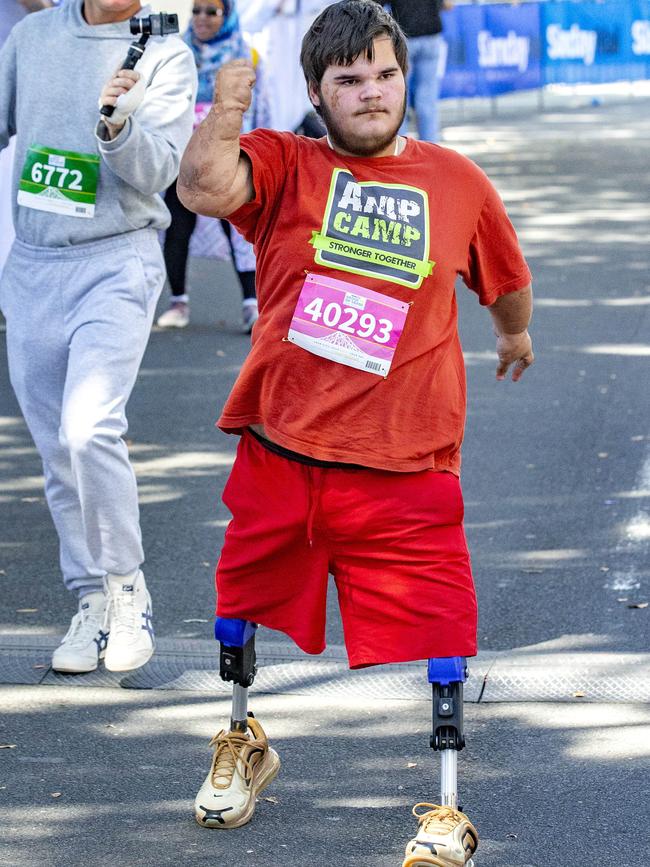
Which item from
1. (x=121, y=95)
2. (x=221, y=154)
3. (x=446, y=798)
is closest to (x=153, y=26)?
(x=121, y=95)

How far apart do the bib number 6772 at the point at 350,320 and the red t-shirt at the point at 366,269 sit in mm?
55

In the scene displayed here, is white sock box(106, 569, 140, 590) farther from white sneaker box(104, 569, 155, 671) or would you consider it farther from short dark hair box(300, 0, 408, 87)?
short dark hair box(300, 0, 408, 87)

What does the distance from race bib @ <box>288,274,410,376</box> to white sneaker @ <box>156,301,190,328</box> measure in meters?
6.04

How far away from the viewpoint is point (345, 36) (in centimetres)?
323

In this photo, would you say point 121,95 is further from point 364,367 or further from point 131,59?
point 364,367

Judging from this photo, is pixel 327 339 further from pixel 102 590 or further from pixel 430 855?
pixel 102 590

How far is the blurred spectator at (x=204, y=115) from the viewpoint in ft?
29.1

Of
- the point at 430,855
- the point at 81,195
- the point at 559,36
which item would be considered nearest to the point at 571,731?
the point at 430,855

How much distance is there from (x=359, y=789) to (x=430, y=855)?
58 centimetres

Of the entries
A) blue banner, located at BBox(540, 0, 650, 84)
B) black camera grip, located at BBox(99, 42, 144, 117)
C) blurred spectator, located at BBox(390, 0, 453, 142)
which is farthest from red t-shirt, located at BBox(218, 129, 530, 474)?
blue banner, located at BBox(540, 0, 650, 84)

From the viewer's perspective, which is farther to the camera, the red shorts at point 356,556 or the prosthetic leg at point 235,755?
the prosthetic leg at point 235,755

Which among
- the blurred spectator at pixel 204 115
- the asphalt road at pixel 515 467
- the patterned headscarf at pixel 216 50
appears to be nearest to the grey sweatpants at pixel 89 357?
the asphalt road at pixel 515 467

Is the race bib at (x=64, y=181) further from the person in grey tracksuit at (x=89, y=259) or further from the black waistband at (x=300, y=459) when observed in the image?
the black waistband at (x=300, y=459)

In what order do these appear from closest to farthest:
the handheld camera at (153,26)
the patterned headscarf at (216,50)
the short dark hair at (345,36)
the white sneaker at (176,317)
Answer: the short dark hair at (345,36), the handheld camera at (153,26), the patterned headscarf at (216,50), the white sneaker at (176,317)
